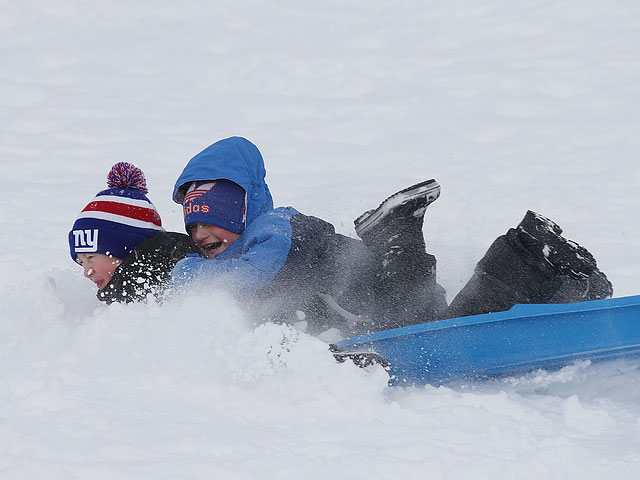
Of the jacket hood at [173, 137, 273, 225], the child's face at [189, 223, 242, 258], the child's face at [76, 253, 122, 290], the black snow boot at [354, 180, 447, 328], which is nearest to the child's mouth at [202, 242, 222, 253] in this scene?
the child's face at [189, 223, 242, 258]

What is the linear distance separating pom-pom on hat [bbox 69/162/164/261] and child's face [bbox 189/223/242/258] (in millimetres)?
214

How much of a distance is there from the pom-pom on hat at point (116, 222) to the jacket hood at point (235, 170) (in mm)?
181

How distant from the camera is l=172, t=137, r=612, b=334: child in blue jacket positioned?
259cm

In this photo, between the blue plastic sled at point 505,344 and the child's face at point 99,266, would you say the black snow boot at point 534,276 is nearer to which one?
the blue plastic sled at point 505,344

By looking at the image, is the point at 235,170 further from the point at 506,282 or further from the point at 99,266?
the point at 506,282

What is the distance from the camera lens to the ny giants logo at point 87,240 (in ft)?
9.14


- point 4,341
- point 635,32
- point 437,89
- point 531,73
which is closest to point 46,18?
point 437,89

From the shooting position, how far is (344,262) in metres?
2.79

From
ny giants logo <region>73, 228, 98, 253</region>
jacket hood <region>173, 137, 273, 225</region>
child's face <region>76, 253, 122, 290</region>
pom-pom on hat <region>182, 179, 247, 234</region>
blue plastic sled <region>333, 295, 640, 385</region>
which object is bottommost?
blue plastic sled <region>333, 295, 640, 385</region>

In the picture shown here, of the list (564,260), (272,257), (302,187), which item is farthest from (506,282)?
(302,187)

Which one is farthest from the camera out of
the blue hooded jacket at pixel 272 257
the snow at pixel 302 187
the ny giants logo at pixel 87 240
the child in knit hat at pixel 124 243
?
the ny giants logo at pixel 87 240

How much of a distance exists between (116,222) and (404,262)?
1128 mm

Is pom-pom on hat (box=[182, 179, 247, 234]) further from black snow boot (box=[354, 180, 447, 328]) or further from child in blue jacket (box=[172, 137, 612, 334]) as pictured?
black snow boot (box=[354, 180, 447, 328])

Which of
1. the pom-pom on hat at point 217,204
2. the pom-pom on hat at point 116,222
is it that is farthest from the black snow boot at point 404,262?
the pom-pom on hat at point 116,222
